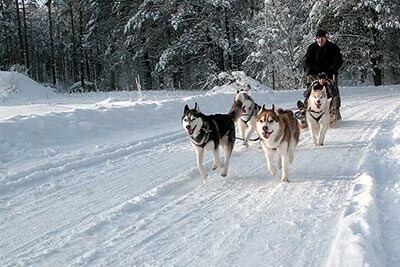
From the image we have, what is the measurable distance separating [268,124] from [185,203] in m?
1.51

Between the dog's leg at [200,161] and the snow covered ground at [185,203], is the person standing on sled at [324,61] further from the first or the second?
the dog's leg at [200,161]

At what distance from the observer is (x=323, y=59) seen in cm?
1024

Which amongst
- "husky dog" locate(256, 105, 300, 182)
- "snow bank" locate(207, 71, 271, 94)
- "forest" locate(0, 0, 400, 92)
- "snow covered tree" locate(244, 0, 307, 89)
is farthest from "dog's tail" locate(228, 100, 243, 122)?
"snow covered tree" locate(244, 0, 307, 89)

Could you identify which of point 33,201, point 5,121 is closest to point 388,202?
point 33,201

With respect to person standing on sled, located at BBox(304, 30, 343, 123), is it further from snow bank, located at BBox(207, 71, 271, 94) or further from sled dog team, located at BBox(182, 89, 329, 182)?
snow bank, located at BBox(207, 71, 271, 94)

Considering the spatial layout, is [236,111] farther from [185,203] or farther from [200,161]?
[185,203]

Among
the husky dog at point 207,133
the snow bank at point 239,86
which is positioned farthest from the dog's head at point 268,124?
the snow bank at point 239,86

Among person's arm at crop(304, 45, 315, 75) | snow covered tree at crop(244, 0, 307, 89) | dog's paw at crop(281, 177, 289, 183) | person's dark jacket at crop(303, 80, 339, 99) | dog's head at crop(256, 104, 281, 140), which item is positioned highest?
snow covered tree at crop(244, 0, 307, 89)

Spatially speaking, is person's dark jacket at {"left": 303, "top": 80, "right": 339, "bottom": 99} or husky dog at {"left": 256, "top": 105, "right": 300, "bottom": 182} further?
person's dark jacket at {"left": 303, "top": 80, "right": 339, "bottom": 99}

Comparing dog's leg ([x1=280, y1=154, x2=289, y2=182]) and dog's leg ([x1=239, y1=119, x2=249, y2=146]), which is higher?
dog's leg ([x1=239, y1=119, x2=249, y2=146])

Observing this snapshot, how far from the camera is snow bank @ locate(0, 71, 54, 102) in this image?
20.9 meters

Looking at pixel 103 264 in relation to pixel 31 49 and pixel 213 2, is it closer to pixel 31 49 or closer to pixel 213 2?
pixel 213 2

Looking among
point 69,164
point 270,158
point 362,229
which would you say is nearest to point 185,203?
point 270,158

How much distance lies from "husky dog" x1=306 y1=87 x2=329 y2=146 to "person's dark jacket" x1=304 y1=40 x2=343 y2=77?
6.64 ft
